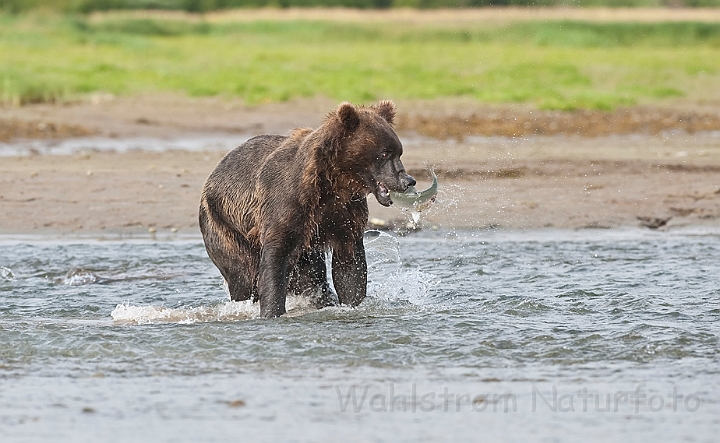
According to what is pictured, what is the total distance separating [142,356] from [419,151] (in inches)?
398

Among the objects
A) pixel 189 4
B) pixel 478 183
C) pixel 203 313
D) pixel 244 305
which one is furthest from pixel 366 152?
pixel 189 4

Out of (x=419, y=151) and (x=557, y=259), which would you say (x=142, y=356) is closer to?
(x=557, y=259)

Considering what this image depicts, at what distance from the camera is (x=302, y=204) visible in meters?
7.18

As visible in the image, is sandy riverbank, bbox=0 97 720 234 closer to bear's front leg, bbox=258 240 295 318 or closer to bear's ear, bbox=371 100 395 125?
bear's ear, bbox=371 100 395 125

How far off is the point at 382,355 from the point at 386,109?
1645 millimetres

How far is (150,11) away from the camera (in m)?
47.4

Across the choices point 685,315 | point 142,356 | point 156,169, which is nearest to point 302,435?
point 142,356

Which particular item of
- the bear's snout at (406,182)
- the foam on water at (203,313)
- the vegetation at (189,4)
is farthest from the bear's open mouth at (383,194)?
the vegetation at (189,4)

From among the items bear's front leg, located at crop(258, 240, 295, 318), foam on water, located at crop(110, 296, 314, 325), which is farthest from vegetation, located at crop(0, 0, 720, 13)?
bear's front leg, located at crop(258, 240, 295, 318)

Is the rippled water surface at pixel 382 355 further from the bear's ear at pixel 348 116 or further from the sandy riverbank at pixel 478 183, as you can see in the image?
the sandy riverbank at pixel 478 183

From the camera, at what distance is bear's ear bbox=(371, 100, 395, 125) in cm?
740

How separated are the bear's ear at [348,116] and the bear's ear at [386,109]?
37 centimetres

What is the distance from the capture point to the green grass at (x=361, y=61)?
2352cm

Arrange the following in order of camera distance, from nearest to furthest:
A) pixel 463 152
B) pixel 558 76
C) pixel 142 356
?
pixel 142 356
pixel 463 152
pixel 558 76
